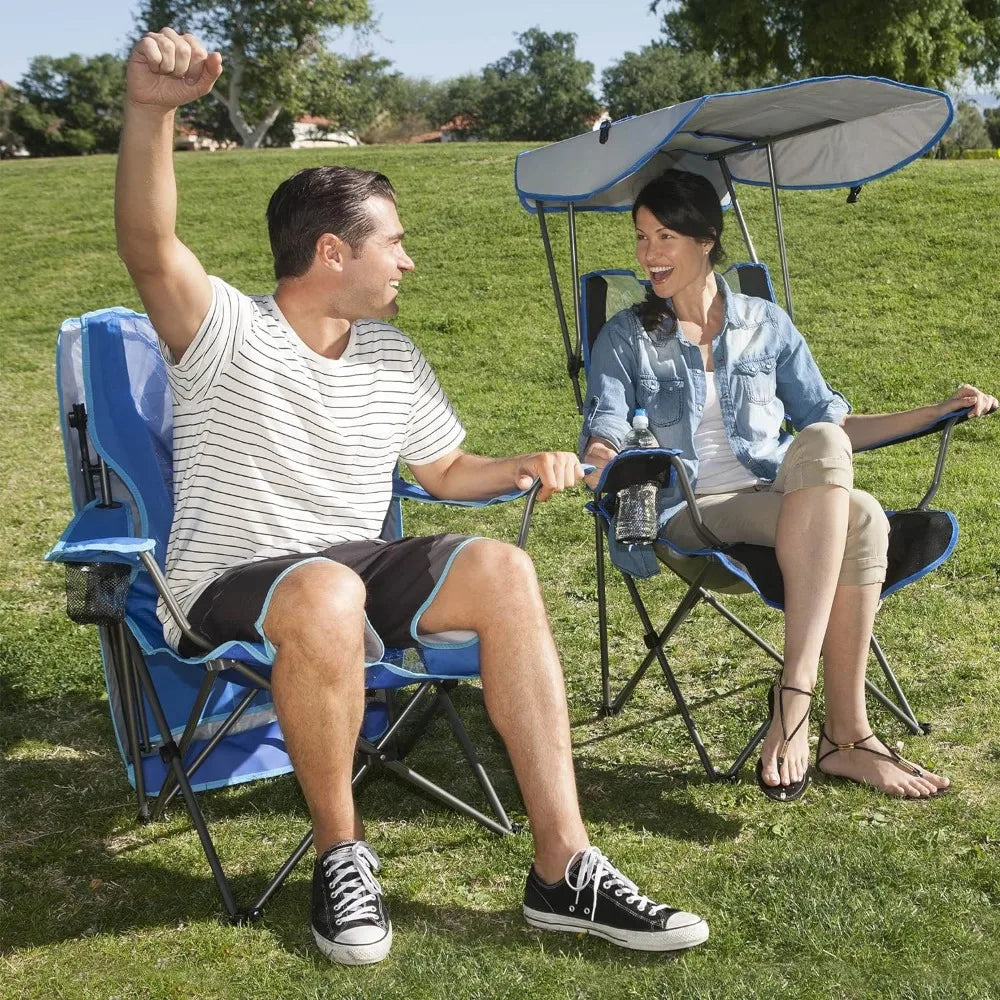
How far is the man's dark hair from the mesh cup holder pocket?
0.68 metres

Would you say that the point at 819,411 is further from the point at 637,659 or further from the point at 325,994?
the point at 325,994

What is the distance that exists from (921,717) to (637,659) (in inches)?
31.8

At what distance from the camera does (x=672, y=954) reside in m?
2.12

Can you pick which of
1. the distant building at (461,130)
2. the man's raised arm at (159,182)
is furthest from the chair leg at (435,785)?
the distant building at (461,130)

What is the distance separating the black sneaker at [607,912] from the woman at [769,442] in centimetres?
50

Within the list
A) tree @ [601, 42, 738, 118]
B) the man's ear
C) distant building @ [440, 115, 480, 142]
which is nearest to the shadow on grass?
the man's ear

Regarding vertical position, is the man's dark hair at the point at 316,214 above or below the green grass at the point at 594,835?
above

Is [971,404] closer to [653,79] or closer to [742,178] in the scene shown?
[742,178]

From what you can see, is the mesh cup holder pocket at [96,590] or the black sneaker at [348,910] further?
the mesh cup holder pocket at [96,590]

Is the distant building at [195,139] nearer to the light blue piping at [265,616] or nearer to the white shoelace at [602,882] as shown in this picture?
the light blue piping at [265,616]

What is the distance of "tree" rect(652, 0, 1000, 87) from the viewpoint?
17047 mm

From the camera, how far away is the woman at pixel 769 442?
8.43 ft

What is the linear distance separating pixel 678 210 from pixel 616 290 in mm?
419

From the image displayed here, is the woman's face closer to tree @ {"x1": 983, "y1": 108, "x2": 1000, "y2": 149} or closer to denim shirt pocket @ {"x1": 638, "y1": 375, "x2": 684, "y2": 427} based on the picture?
denim shirt pocket @ {"x1": 638, "y1": 375, "x2": 684, "y2": 427}
